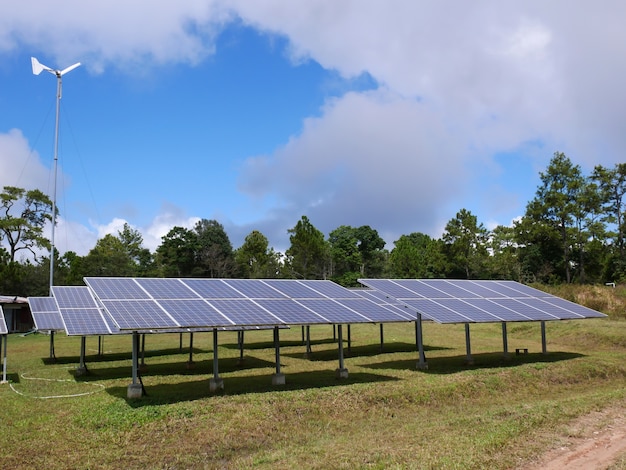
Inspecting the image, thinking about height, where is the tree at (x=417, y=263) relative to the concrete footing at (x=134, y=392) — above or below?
above

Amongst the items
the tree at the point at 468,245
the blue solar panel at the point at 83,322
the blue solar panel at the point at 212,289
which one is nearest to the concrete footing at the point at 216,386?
the blue solar panel at the point at 212,289

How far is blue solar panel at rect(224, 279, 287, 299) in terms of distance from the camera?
2075 centimetres

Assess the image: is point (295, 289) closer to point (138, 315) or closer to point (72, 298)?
point (138, 315)

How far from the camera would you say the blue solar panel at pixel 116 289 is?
18089mm

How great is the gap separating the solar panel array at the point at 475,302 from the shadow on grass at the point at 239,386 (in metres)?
4.10

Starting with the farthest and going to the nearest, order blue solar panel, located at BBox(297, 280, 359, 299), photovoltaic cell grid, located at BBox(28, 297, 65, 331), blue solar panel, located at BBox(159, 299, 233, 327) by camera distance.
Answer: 1. photovoltaic cell grid, located at BBox(28, 297, 65, 331)
2. blue solar panel, located at BBox(297, 280, 359, 299)
3. blue solar panel, located at BBox(159, 299, 233, 327)

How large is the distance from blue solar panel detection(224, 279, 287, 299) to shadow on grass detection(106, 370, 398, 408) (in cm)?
315

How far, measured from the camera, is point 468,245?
68500 mm

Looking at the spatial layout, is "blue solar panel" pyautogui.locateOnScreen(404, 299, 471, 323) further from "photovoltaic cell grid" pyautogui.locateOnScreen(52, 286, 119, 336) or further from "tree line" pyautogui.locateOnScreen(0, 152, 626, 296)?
"tree line" pyautogui.locateOnScreen(0, 152, 626, 296)

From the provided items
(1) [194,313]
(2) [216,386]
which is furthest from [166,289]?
(2) [216,386]

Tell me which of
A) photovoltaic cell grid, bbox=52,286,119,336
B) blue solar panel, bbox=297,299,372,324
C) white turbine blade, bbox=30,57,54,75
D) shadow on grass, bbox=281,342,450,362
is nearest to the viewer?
blue solar panel, bbox=297,299,372,324

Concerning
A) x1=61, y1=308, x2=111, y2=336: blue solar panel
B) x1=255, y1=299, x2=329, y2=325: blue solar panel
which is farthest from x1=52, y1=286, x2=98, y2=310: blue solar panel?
x1=255, y1=299, x2=329, y2=325: blue solar panel

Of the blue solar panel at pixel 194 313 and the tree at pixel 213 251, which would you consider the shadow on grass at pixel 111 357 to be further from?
the tree at pixel 213 251

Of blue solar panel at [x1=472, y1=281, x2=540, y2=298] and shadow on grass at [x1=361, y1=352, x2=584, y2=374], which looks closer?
shadow on grass at [x1=361, y1=352, x2=584, y2=374]
